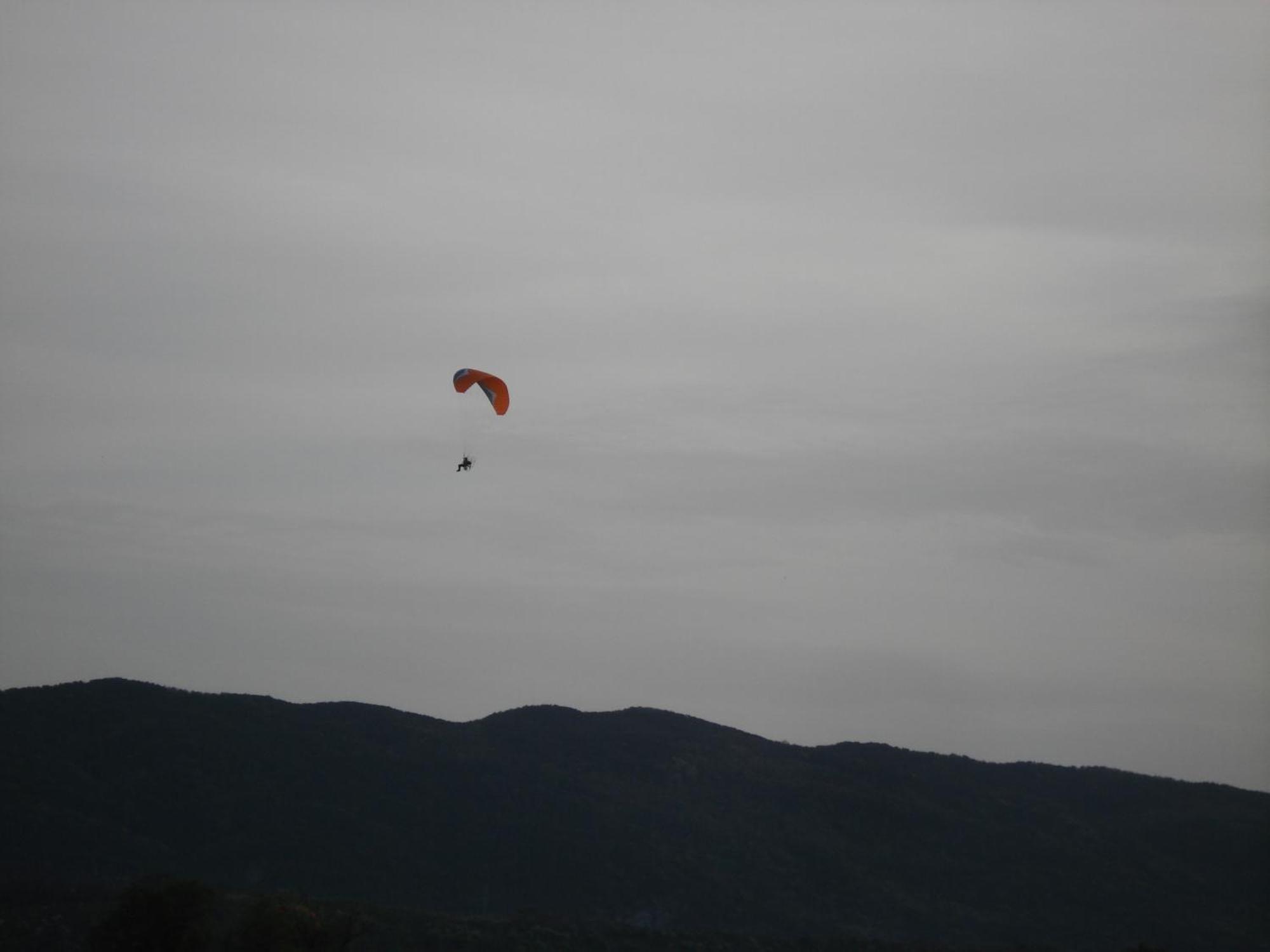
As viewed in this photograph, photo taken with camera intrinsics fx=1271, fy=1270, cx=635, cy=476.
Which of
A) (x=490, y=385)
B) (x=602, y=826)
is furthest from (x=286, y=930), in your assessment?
(x=602, y=826)

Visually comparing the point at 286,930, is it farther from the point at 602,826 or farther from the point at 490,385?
the point at 602,826

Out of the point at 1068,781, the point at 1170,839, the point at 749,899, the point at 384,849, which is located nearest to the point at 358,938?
the point at 384,849

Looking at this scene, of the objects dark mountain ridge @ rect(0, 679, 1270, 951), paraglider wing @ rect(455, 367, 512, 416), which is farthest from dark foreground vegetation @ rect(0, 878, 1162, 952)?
paraglider wing @ rect(455, 367, 512, 416)

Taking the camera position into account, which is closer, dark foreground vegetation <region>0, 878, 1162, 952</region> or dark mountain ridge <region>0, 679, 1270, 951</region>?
dark foreground vegetation <region>0, 878, 1162, 952</region>

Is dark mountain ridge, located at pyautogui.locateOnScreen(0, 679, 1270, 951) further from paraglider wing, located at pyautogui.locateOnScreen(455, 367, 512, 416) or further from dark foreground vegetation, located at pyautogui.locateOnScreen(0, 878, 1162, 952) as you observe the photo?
paraglider wing, located at pyautogui.locateOnScreen(455, 367, 512, 416)

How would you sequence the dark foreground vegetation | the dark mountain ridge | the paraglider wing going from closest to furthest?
the dark foreground vegetation < the paraglider wing < the dark mountain ridge

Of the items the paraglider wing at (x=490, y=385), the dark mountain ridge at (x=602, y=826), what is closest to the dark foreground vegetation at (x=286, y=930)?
the dark mountain ridge at (x=602, y=826)

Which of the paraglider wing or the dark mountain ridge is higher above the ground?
the paraglider wing

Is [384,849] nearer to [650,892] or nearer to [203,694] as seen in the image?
[650,892]
